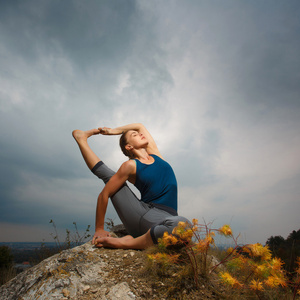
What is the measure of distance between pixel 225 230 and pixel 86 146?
2591mm

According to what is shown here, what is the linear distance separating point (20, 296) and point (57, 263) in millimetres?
458

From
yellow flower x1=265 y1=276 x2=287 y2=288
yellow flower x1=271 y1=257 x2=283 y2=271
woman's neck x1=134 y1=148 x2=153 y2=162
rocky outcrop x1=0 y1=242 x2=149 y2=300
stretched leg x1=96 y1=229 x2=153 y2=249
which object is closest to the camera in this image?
yellow flower x1=265 y1=276 x2=287 y2=288

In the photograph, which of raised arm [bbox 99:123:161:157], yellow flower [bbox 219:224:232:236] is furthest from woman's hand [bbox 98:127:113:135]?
yellow flower [bbox 219:224:232:236]

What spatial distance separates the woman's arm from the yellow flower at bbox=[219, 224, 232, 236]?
165cm

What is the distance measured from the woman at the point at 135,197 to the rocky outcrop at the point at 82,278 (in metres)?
0.23

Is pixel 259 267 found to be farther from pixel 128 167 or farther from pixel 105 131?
pixel 105 131

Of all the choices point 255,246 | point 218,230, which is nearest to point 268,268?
point 255,246

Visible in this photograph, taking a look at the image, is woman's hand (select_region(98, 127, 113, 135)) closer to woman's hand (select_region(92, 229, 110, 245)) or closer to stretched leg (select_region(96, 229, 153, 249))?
woman's hand (select_region(92, 229, 110, 245))

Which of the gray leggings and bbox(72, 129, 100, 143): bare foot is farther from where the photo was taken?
bbox(72, 129, 100, 143): bare foot

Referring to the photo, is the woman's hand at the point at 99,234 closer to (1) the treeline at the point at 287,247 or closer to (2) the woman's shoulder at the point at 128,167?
(2) the woman's shoulder at the point at 128,167

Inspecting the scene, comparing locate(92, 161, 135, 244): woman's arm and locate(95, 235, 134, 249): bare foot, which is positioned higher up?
locate(92, 161, 135, 244): woman's arm

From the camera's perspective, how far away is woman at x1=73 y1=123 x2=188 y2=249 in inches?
123

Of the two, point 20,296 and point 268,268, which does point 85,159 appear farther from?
point 268,268

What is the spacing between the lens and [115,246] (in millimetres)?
3102
